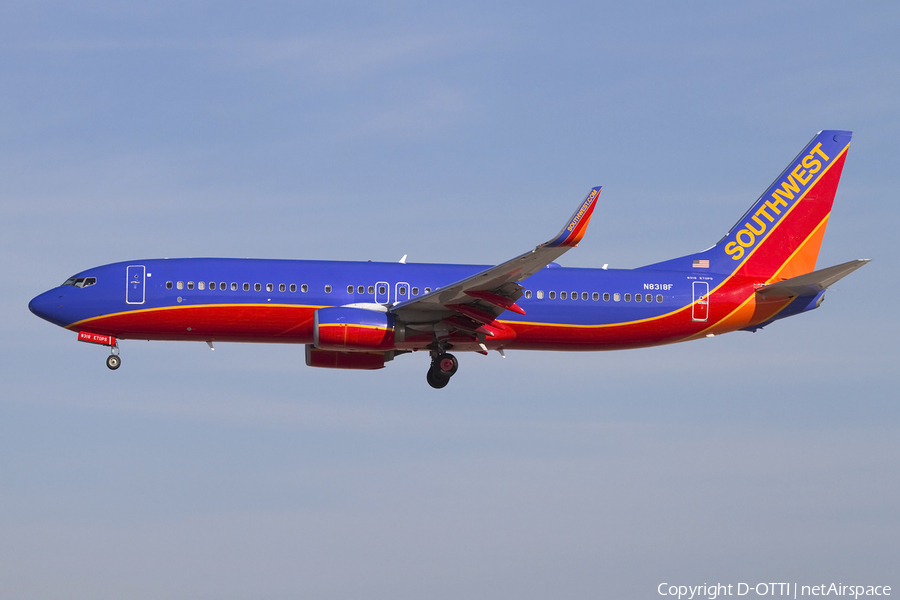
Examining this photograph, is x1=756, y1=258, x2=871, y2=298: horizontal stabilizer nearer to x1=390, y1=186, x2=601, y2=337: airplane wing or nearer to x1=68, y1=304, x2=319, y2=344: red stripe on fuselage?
x1=390, y1=186, x2=601, y2=337: airplane wing

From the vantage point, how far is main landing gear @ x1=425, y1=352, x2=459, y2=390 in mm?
43938

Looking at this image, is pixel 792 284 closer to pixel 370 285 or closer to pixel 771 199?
pixel 771 199

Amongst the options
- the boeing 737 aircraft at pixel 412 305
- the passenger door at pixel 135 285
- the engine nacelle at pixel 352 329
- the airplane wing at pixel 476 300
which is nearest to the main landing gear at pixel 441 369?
the boeing 737 aircraft at pixel 412 305

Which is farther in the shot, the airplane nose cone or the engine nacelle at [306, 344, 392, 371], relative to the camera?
the engine nacelle at [306, 344, 392, 371]

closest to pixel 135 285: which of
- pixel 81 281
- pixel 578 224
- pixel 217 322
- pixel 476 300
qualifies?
pixel 81 281

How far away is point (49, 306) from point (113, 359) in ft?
9.94

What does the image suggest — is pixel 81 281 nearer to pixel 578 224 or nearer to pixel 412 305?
pixel 412 305

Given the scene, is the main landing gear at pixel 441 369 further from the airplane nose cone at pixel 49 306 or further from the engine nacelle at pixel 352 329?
the airplane nose cone at pixel 49 306

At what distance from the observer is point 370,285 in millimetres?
43438

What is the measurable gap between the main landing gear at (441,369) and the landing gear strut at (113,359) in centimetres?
1163

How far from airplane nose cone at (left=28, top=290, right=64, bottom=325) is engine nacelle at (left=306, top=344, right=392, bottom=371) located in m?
9.43

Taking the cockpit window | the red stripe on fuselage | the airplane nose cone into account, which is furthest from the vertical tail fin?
the airplane nose cone

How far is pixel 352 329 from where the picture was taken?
41.3 meters

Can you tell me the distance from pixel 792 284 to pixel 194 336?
22.7 m
